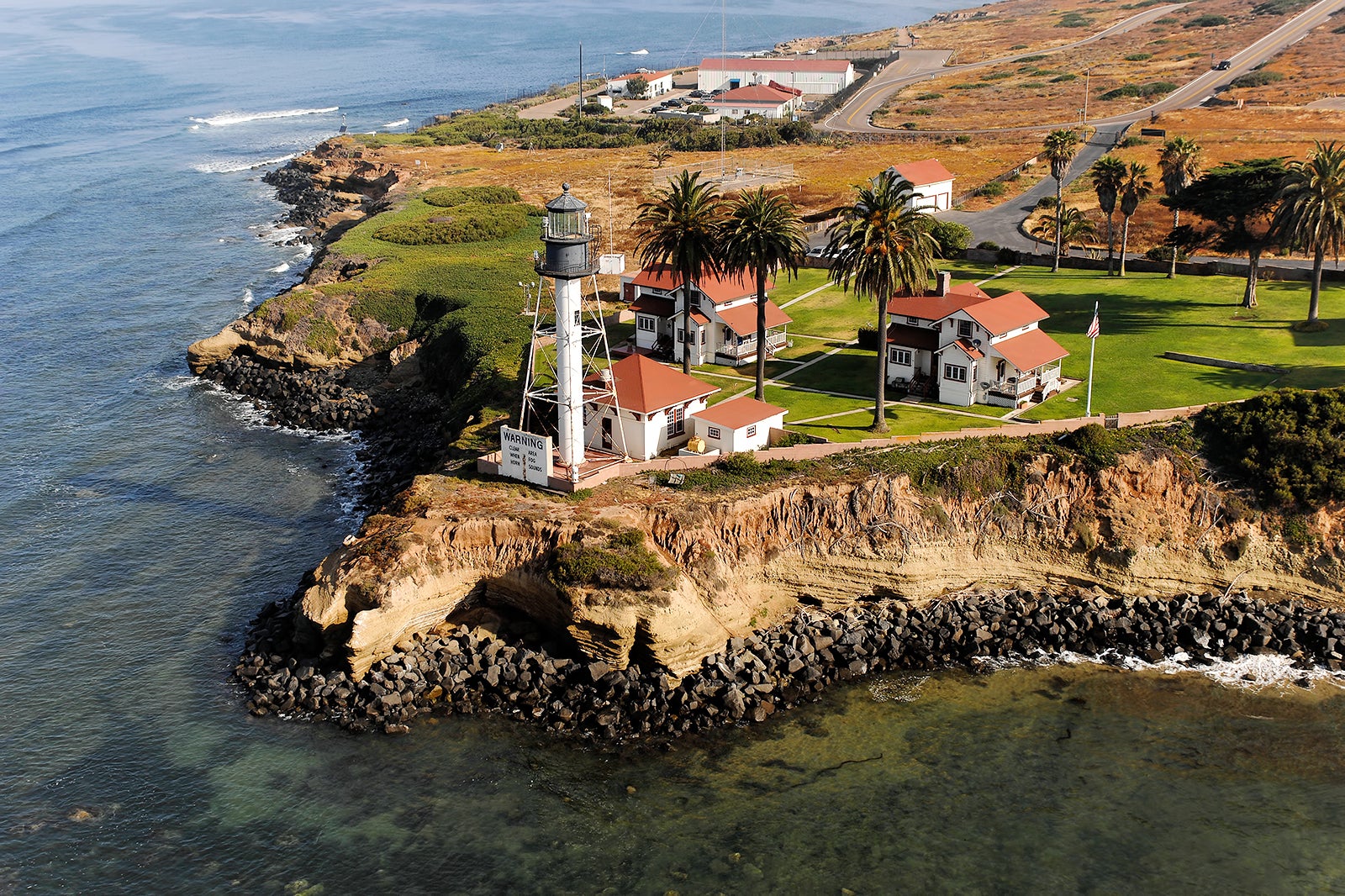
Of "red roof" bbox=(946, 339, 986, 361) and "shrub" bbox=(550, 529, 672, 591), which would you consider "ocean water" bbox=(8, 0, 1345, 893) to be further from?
"red roof" bbox=(946, 339, 986, 361)

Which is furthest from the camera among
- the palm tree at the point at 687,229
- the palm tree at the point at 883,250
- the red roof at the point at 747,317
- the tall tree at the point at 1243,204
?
the tall tree at the point at 1243,204

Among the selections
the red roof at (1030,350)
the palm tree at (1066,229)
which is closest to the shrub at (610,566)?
the red roof at (1030,350)

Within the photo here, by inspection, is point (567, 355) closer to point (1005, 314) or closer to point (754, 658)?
point (754, 658)

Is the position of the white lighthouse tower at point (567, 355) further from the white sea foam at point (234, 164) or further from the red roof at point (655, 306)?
the white sea foam at point (234, 164)

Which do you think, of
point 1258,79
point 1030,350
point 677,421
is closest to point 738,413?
point 677,421

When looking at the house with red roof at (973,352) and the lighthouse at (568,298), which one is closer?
the lighthouse at (568,298)

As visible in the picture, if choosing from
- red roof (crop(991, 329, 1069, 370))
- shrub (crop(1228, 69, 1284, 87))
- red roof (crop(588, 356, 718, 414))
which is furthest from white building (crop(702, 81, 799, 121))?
red roof (crop(588, 356, 718, 414))

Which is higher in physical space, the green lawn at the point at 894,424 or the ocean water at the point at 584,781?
the green lawn at the point at 894,424
